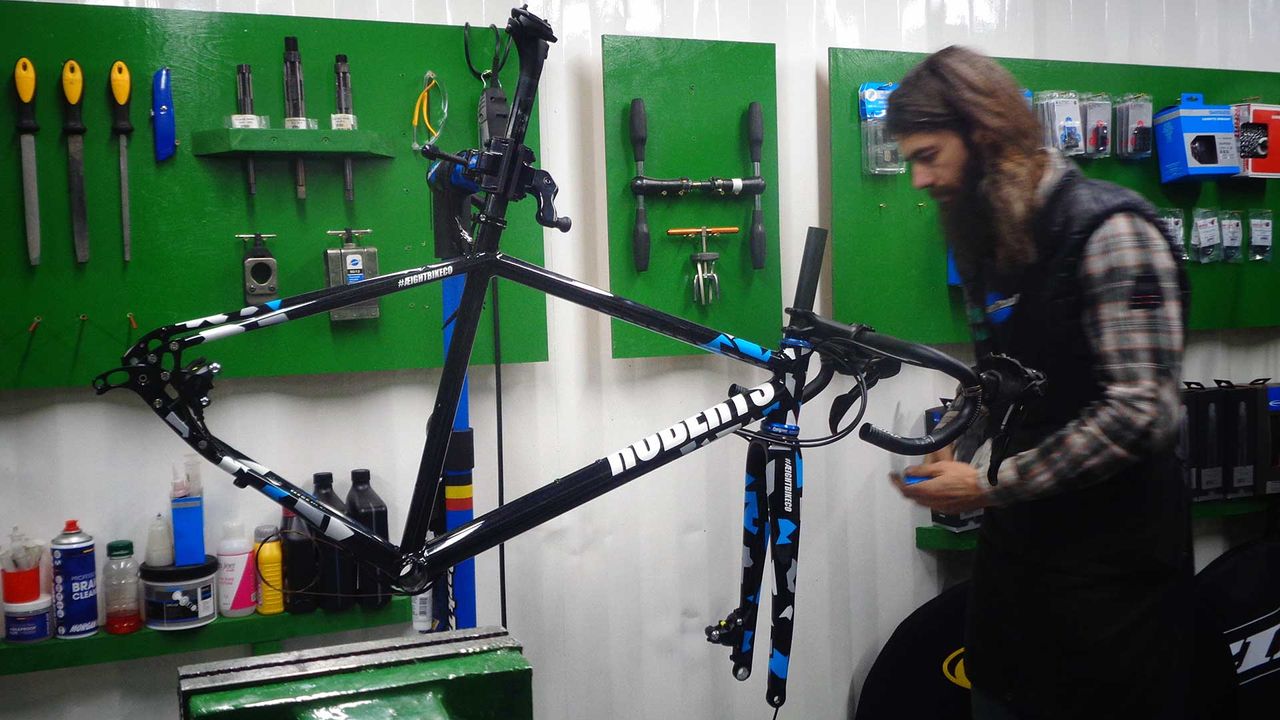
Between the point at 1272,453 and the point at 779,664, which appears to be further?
the point at 1272,453

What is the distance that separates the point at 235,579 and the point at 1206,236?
297 cm

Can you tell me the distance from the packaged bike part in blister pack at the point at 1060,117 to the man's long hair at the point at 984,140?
1428 millimetres

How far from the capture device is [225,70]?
230 cm

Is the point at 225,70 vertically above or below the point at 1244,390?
above

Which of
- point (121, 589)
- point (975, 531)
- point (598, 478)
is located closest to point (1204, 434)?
point (975, 531)

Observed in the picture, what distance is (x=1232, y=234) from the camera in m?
3.21

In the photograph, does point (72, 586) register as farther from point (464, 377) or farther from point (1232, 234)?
point (1232, 234)

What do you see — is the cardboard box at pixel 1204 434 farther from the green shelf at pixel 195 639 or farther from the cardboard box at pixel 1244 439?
the green shelf at pixel 195 639

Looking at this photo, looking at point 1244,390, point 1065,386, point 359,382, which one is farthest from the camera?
point 1244,390

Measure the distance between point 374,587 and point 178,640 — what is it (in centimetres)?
43

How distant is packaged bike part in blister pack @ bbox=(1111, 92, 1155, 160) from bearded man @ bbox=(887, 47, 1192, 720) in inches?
66.8

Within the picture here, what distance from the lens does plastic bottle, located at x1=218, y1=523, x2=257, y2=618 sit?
229 centimetres

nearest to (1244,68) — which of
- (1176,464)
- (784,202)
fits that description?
(784,202)

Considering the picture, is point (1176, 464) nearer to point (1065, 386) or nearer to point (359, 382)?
point (1065, 386)
